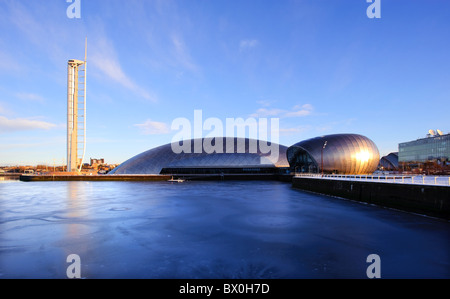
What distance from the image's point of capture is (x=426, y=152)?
116438 millimetres

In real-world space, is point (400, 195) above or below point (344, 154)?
below

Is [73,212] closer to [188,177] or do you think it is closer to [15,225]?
[15,225]

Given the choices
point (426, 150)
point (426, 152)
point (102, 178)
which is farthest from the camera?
point (426, 150)

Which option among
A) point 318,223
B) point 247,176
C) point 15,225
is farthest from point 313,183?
point 247,176

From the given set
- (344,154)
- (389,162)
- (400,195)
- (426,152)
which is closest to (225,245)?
(400,195)

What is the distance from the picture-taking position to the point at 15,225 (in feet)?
57.5

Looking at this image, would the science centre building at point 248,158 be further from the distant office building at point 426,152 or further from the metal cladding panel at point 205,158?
the distant office building at point 426,152

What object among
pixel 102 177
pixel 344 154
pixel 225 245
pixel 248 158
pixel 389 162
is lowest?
pixel 102 177

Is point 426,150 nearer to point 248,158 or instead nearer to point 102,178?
point 248,158

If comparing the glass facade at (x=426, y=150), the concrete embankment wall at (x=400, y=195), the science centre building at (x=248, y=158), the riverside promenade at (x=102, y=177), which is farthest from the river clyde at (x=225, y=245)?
the glass facade at (x=426, y=150)

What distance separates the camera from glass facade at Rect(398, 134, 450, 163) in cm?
10669

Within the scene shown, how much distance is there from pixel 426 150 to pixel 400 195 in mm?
120751

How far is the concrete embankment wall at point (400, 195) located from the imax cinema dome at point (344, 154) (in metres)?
30.6

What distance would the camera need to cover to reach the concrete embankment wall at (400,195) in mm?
18516
